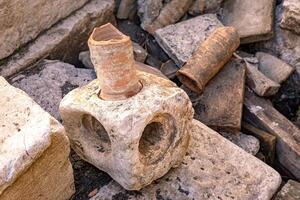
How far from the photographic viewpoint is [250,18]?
10.6ft

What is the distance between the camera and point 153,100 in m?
1.92

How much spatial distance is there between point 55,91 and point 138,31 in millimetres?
958

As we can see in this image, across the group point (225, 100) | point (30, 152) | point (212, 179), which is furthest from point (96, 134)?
point (225, 100)

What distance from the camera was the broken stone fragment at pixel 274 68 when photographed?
3047 mm

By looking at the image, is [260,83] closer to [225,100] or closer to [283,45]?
[225,100]

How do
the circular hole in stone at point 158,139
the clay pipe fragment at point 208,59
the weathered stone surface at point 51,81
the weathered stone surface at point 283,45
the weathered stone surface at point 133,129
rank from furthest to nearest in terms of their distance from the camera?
the weathered stone surface at point 283,45 < the clay pipe fragment at point 208,59 < the weathered stone surface at point 51,81 < the circular hole in stone at point 158,139 < the weathered stone surface at point 133,129

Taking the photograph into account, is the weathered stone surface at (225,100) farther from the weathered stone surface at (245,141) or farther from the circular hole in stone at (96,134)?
the circular hole in stone at (96,134)

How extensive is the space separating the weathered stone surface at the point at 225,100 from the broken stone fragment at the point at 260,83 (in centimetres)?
8

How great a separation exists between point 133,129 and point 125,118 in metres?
0.05

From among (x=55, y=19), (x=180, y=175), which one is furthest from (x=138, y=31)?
(x=180, y=175)

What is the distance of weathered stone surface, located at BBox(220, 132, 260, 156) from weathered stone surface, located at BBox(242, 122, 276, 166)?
50mm

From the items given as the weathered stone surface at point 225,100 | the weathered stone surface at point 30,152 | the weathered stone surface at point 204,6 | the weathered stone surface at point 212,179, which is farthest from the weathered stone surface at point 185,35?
Answer: the weathered stone surface at point 30,152

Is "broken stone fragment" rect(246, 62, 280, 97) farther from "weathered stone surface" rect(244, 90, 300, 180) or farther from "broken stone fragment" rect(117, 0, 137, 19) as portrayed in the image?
"broken stone fragment" rect(117, 0, 137, 19)

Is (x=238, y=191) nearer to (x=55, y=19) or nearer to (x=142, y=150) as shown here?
(x=142, y=150)
